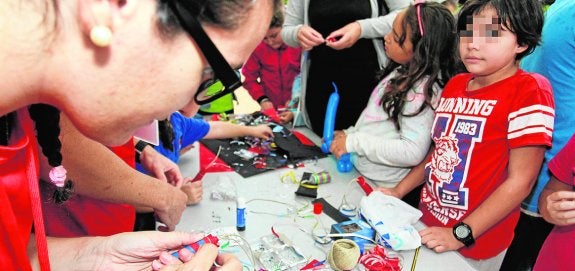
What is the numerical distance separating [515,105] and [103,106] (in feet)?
4.31

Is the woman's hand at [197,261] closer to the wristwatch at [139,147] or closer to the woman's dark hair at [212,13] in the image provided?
the woman's dark hair at [212,13]

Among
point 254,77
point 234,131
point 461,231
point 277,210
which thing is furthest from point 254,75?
point 461,231

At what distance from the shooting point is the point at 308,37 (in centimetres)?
216

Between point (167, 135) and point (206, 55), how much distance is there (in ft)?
3.85

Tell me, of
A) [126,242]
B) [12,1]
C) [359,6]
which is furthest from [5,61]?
[359,6]

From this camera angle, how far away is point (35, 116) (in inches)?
32.9

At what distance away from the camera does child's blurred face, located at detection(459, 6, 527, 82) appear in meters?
1.45

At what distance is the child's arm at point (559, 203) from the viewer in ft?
4.01

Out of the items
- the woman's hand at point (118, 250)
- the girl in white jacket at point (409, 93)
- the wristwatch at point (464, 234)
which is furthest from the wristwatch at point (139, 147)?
the wristwatch at point (464, 234)

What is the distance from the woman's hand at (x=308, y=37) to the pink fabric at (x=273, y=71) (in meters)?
0.89

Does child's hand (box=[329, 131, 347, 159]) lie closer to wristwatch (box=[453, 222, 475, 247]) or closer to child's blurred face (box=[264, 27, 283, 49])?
wristwatch (box=[453, 222, 475, 247])

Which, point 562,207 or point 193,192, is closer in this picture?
point 562,207

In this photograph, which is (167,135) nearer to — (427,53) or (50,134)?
(50,134)

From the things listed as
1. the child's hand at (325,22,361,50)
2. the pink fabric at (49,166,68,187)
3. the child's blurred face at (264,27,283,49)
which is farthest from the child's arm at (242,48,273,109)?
the pink fabric at (49,166,68,187)
